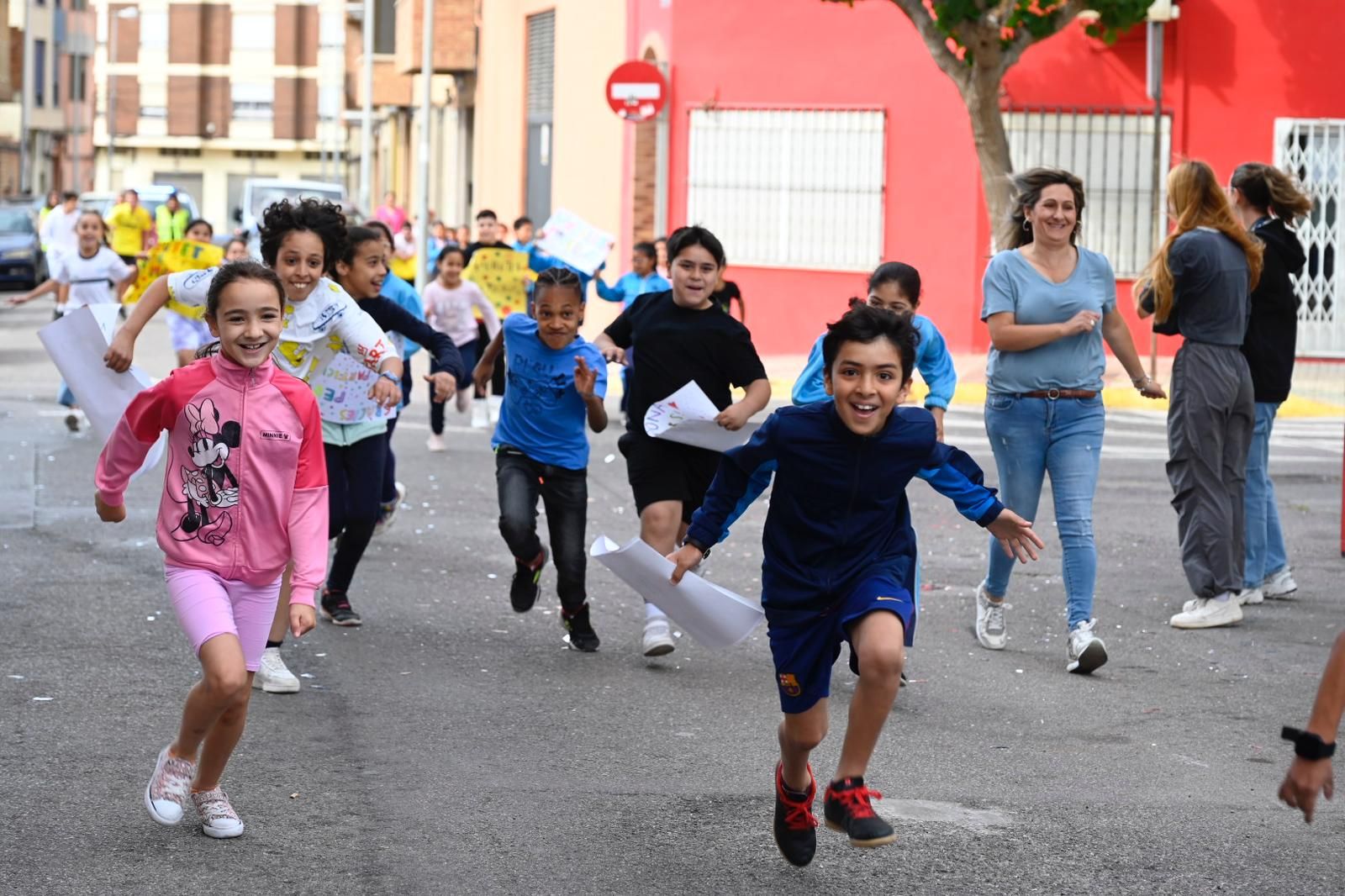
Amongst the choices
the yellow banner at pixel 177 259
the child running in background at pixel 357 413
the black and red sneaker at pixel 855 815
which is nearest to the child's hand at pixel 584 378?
the child running in background at pixel 357 413

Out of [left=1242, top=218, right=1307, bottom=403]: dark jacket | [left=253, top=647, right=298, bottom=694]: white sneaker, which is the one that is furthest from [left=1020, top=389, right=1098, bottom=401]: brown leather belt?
[left=253, top=647, right=298, bottom=694]: white sneaker

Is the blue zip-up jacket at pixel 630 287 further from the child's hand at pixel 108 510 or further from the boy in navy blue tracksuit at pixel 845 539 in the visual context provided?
the boy in navy blue tracksuit at pixel 845 539

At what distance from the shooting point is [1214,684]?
307 inches

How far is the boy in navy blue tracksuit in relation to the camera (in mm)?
5168

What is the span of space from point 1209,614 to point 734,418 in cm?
283

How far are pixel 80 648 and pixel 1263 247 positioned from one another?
5342mm

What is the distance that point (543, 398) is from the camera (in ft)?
26.2

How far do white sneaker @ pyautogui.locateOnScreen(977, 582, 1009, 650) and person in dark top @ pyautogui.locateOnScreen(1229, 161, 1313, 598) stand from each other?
150 centimetres

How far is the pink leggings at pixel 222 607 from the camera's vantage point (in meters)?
5.22

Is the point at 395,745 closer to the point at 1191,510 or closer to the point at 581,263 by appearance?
the point at 1191,510

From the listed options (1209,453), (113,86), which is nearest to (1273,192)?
(1209,453)

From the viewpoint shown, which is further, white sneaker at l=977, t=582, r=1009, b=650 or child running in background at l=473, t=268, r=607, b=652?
white sneaker at l=977, t=582, r=1009, b=650

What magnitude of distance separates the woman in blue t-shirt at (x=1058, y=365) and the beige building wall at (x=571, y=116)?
60.0 ft

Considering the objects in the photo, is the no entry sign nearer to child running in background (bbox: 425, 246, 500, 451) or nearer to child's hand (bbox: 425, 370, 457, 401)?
child running in background (bbox: 425, 246, 500, 451)
